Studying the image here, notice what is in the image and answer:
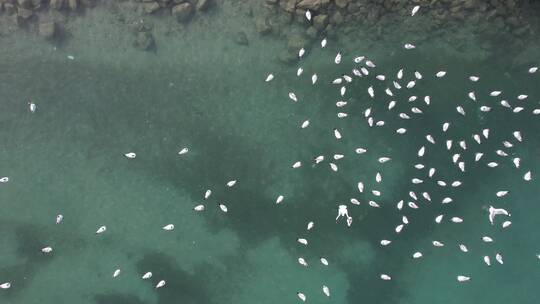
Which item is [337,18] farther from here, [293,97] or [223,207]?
[223,207]

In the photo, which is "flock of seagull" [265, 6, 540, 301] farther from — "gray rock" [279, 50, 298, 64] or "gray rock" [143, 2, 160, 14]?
"gray rock" [143, 2, 160, 14]

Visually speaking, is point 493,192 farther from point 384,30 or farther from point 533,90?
point 384,30

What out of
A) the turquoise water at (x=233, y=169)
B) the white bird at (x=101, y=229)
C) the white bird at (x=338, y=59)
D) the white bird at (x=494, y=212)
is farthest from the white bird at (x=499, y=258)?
the white bird at (x=101, y=229)

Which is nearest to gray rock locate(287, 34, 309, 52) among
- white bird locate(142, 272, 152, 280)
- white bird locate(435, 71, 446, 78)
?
white bird locate(435, 71, 446, 78)

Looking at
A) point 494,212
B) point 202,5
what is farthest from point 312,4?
point 494,212

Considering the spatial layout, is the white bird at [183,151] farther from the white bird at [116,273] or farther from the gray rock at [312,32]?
the gray rock at [312,32]

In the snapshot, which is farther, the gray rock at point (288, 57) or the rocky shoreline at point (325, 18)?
the gray rock at point (288, 57)

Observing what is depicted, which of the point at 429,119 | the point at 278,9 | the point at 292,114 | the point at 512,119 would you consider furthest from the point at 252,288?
the point at 512,119

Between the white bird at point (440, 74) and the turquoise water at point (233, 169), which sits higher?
the white bird at point (440, 74)
